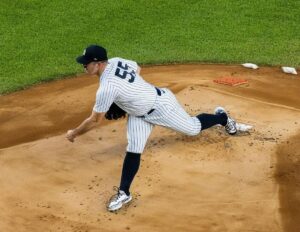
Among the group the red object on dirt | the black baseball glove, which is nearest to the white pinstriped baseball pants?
the black baseball glove

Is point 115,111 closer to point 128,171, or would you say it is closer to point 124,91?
point 124,91

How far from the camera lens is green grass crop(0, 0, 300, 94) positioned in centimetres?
1035

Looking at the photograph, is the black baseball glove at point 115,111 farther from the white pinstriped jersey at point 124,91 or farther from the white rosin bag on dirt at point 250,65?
the white rosin bag on dirt at point 250,65

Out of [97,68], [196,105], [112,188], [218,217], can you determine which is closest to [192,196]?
[218,217]

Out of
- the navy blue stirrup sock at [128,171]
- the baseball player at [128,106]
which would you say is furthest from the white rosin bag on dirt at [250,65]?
the navy blue stirrup sock at [128,171]

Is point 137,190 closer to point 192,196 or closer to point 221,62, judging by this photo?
point 192,196

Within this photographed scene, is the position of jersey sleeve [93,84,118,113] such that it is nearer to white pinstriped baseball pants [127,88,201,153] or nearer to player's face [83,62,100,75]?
player's face [83,62,100,75]

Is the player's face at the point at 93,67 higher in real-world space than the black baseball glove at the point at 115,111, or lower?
higher

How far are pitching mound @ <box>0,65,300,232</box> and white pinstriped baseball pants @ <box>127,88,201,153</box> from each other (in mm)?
402

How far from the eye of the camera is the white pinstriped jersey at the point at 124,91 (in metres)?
5.92

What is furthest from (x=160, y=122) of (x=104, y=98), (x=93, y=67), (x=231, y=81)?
(x=231, y=81)

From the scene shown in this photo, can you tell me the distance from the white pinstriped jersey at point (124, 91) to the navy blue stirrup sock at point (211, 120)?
889 millimetres

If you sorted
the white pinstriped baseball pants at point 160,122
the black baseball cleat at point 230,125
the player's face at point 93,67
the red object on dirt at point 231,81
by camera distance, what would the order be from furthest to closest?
the red object on dirt at point 231,81 < the black baseball cleat at point 230,125 < the white pinstriped baseball pants at point 160,122 < the player's face at point 93,67

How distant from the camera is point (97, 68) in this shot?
6.04 m
